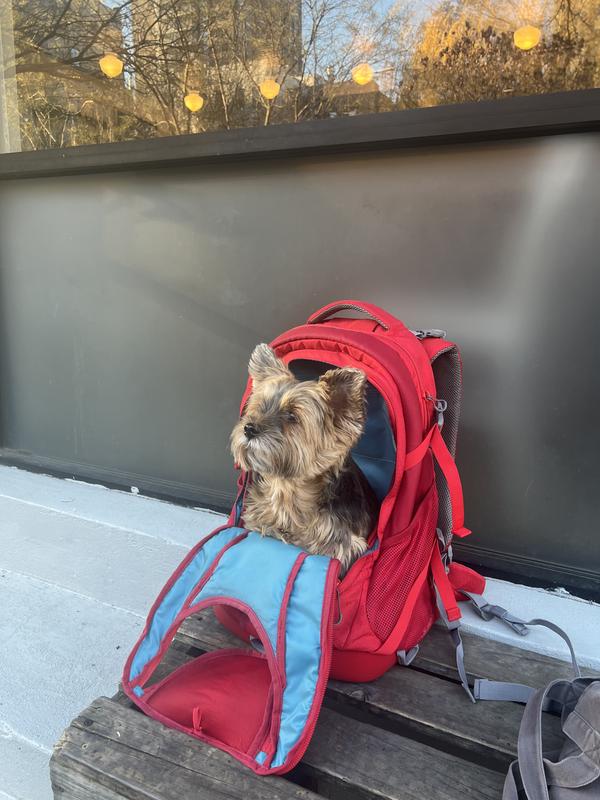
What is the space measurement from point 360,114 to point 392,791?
294 cm

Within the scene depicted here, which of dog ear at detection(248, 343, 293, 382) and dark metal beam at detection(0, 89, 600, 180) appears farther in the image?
dark metal beam at detection(0, 89, 600, 180)

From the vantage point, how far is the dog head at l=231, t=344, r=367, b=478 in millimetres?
1969

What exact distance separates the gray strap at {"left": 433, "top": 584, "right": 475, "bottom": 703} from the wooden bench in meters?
0.04

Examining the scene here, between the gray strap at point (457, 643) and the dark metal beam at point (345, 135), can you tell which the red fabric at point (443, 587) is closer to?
the gray strap at point (457, 643)

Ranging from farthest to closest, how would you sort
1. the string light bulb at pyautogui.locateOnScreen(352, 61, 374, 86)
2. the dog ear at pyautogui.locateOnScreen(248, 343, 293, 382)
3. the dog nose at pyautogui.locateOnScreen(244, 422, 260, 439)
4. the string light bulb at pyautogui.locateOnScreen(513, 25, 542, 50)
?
the string light bulb at pyautogui.locateOnScreen(352, 61, 374, 86) → the string light bulb at pyautogui.locateOnScreen(513, 25, 542, 50) → the dog ear at pyautogui.locateOnScreen(248, 343, 293, 382) → the dog nose at pyautogui.locateOnScreen(244, 422, 260, 439)

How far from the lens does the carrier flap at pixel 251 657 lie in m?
1.47

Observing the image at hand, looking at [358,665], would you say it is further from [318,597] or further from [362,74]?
[362,74]

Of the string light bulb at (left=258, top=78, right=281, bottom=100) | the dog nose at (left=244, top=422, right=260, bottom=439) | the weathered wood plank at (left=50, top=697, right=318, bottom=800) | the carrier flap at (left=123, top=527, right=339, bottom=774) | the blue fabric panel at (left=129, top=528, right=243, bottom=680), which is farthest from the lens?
the string light bulb at (left=258, top=78, right=281, bottom=100)

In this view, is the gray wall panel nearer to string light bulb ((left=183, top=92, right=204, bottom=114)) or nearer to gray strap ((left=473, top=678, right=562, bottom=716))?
string light bulb ((left=183, top=92, right=204, bottom=114))

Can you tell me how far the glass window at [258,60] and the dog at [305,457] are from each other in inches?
68.9

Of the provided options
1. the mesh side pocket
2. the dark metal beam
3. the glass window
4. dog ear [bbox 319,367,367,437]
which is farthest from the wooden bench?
the glass window

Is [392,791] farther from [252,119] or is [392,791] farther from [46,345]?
[46,345]

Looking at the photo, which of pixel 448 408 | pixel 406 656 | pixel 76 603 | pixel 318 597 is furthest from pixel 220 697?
pixel 448 408

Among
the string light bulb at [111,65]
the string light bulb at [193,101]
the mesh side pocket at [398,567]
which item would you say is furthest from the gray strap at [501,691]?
the string light bulb at [111,65]
